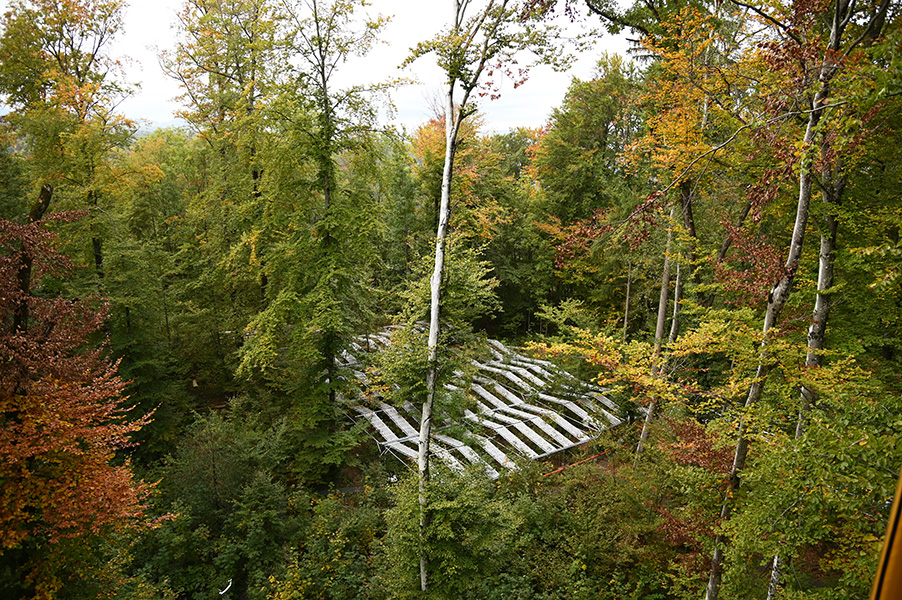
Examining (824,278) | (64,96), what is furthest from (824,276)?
(64,96)

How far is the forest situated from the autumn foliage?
48mm

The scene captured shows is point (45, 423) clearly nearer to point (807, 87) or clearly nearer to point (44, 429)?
point (44, 429)

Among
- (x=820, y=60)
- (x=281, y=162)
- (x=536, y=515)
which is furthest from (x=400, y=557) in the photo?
(x=281, y=162)

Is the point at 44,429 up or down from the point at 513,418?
up

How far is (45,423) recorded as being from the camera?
18.9ft

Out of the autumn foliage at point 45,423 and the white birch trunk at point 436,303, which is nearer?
the autumn foliage at point 45,423

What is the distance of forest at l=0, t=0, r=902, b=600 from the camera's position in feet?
16.1

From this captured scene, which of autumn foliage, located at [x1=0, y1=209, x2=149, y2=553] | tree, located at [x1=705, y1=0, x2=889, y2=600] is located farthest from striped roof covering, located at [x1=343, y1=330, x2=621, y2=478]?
autumn foliage, located at [x1=0, y1=209, x2=149, y2=553]

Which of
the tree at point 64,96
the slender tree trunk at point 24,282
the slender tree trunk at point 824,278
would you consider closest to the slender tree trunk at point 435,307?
the slender tree trunk at point 824,278

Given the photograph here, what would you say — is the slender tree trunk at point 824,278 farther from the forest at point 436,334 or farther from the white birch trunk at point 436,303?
the white birch trunk at point 436,303

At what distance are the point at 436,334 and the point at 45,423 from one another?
5.28m

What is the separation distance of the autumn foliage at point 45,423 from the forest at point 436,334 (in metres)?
0.05

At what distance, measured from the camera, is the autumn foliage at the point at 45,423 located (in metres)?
5.61

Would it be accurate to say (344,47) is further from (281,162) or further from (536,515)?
(536,515)
